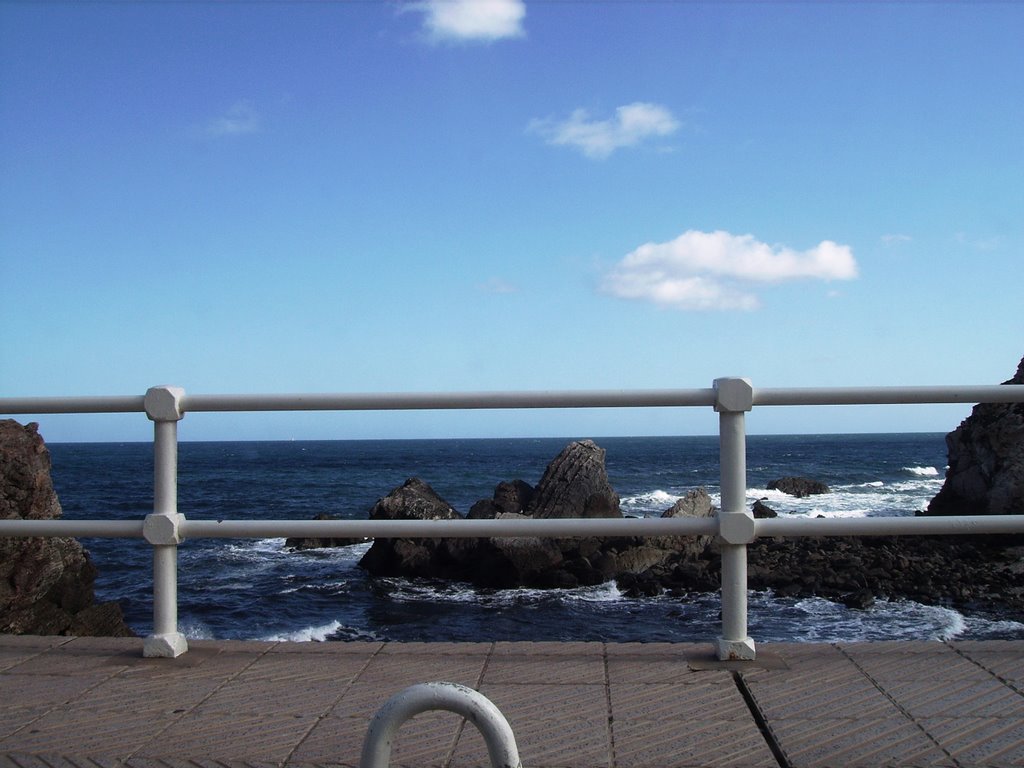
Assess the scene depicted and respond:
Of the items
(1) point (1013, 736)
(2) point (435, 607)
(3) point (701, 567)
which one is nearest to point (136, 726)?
(1) point (1013, 736)

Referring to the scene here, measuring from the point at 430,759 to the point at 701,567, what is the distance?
1652cm

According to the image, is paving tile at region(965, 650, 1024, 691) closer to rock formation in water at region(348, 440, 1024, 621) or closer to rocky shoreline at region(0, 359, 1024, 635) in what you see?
rocky shoreline at region(0, 359, 1024, 635)

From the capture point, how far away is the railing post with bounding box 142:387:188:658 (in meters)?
3.95

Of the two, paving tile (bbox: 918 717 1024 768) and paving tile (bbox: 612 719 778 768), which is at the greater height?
paving tile (bbox: 918 717 1024 768)

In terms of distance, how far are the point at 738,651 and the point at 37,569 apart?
12590mm

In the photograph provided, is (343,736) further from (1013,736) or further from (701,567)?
(701,567)

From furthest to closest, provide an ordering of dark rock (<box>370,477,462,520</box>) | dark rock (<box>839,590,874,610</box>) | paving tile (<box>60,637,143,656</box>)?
dark rock (<box>370,477,462,520</box>), dark rock (<box>839,590,874,610</box>), paving tile (<box>60,637,143,656</box>)

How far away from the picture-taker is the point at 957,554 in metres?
20.0

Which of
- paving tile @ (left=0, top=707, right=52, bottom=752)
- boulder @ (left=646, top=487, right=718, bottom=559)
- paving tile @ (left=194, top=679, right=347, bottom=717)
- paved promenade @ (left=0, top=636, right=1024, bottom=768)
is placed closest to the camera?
paved promenade @ (left=0, top=636, right=1024, bottom=768)

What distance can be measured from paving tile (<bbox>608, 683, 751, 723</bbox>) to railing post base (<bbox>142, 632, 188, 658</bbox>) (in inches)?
77.9

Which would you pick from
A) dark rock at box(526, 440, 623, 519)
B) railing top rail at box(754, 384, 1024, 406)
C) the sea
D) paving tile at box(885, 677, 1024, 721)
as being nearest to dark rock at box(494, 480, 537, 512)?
dark rock at box(526, 440, 623, 519)

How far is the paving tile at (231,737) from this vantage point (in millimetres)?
2998

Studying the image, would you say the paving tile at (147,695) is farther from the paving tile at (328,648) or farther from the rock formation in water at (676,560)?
the rock formation in water at (676,560)

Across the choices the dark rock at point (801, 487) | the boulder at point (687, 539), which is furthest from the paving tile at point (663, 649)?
the dark rock at point (801, 487)
